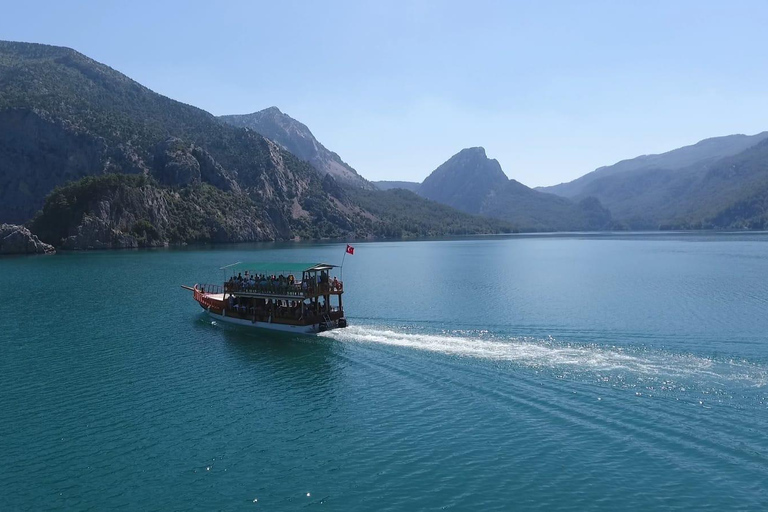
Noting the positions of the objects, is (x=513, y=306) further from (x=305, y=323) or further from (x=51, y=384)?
(x=51, y=384)

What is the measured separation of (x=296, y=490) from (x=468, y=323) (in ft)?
103

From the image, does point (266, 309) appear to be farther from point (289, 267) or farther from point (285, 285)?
point (289, 267)

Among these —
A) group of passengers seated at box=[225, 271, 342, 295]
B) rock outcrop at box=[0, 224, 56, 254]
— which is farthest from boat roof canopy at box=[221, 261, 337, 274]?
rock outcrop at box=[0, 224, 56, 254]

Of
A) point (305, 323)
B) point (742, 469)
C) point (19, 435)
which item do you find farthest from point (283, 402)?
point (742, 469)

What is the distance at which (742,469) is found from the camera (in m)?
22.9

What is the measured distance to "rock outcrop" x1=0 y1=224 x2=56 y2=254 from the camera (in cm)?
14775

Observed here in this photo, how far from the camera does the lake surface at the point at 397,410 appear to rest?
2214 centimetres

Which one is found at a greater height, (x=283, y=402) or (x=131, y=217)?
(x=131, y=217)

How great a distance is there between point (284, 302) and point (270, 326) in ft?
15.8

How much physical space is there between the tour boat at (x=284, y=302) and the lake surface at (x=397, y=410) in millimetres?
2019

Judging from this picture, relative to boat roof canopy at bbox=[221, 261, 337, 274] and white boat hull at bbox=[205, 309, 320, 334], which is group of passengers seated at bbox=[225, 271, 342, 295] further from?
white boat hull at bbox=[205, 309, 320, 334]

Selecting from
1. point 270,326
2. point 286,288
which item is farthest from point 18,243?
point 286,288

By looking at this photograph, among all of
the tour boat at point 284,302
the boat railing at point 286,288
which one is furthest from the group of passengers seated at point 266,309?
the boat railing at point 286,288

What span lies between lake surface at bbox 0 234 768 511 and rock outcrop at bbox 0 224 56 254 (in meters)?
103
